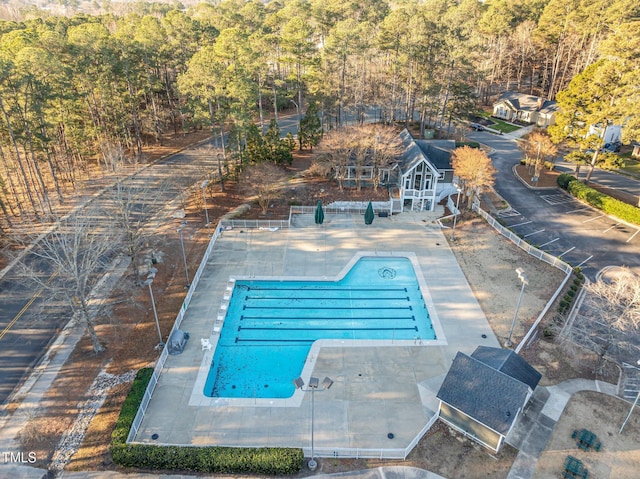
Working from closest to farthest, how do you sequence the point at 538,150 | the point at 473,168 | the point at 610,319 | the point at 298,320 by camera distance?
the point at 610,319 < the point at 298,320 < the point at 473,168 < the point at 538,150

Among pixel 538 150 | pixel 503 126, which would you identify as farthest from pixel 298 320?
pixel 503 126

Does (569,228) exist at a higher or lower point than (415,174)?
lower

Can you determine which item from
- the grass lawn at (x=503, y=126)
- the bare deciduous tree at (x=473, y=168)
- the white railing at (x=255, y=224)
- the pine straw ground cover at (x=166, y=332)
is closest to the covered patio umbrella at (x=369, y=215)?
the white railing at (x=255, y=224)

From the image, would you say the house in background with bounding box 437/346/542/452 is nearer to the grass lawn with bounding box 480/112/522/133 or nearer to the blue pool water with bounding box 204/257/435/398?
the blue pool water with bounding box 204/257/435/398

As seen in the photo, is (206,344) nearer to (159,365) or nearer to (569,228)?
(159,365)

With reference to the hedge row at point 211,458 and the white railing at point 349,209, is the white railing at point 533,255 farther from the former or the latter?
the hedge row at point 211,458

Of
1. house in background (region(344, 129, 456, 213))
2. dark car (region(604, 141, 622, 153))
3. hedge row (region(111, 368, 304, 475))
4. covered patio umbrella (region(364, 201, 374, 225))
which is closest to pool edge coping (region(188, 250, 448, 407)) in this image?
hedge row (region(111, 368, 304, 475))
